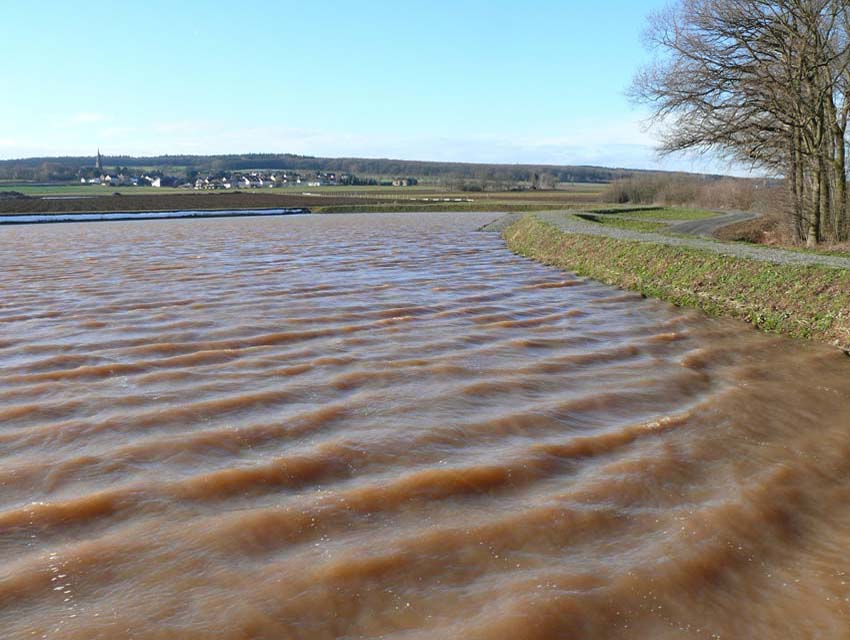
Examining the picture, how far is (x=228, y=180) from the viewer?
13025 centimetres

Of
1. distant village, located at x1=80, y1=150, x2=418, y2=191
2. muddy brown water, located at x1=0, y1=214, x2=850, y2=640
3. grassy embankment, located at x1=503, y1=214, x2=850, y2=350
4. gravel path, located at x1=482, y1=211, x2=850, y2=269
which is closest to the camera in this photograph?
muddy brown water, located at x1=0, y1=214, x2=850, y2=640

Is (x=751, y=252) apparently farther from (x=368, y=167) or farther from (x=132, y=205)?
(x=368, y=167)

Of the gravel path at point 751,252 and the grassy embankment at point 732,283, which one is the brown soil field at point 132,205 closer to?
the gravel path at point 751,252

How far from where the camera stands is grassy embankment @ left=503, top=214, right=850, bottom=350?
1005cm

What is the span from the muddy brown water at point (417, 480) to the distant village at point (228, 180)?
4475 inches

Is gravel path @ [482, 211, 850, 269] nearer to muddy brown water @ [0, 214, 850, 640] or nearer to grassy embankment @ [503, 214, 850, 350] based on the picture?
grassy embankment @ [503, 214, 850, 350]

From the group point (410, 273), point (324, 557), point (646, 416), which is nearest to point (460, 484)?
point (324, 557)

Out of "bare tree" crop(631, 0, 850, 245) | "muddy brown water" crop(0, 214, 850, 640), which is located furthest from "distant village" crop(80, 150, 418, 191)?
"muddy brown water" crop(0, 214, 850, 640)

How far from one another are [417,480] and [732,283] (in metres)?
9.34

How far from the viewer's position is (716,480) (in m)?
5.09

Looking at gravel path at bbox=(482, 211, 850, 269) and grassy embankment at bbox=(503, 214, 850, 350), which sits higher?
gravel path at bbox=(482, 211, 850, 269)

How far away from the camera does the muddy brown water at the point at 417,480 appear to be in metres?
3.51

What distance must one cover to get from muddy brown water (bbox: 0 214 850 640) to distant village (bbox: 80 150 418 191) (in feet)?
373

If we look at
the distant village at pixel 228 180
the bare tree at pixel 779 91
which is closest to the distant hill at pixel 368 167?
the distant village at pixel 228 180
